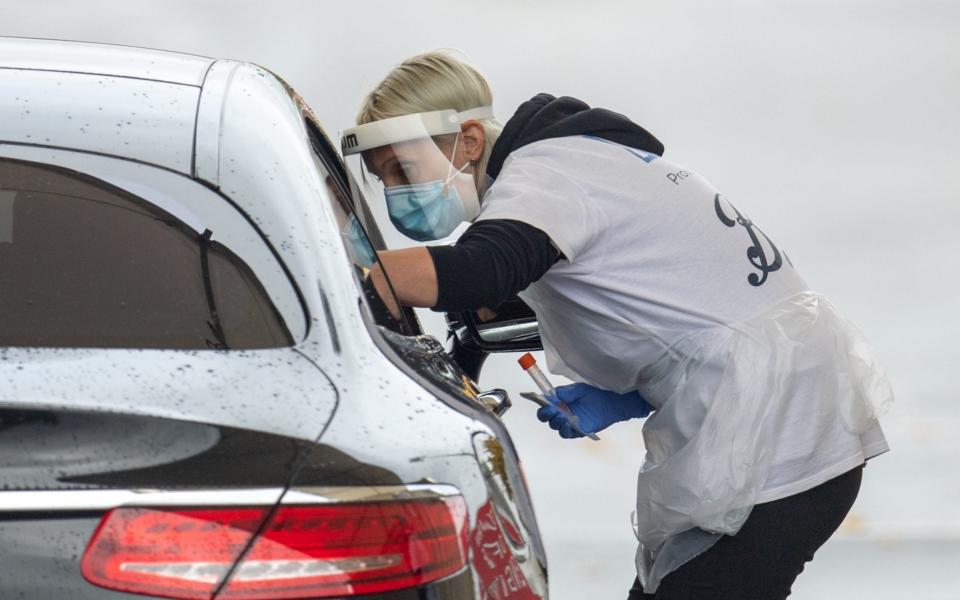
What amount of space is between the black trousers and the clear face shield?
0.72 meters

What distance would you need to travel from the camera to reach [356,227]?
2113 mm

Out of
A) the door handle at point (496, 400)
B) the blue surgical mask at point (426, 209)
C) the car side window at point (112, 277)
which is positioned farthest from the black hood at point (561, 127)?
the car side window at point (112, 277)

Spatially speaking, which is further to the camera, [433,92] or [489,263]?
[433,92]

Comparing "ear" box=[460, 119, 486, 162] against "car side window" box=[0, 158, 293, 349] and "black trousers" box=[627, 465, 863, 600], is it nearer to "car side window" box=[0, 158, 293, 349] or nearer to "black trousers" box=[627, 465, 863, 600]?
"black trousers" box=[627, 465, 863, 600]

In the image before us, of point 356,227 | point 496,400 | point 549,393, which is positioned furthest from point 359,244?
point 549,393

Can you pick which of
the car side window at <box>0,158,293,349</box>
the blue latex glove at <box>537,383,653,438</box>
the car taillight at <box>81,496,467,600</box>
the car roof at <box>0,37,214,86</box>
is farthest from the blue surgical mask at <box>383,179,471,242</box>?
the car taillight at <box>81,496,467,600</box>

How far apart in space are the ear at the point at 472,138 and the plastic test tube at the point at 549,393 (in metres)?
0.36

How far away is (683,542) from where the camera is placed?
7.39 ft

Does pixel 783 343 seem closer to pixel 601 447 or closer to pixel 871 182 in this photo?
pixel 601 447

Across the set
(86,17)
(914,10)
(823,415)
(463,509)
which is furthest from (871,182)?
(463,509)

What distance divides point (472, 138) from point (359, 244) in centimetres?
51

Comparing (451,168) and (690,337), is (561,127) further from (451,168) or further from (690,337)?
(690,337)

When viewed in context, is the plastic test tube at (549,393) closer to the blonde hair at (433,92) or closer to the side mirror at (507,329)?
the side mirror at (507,329)

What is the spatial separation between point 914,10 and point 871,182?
118 cm
